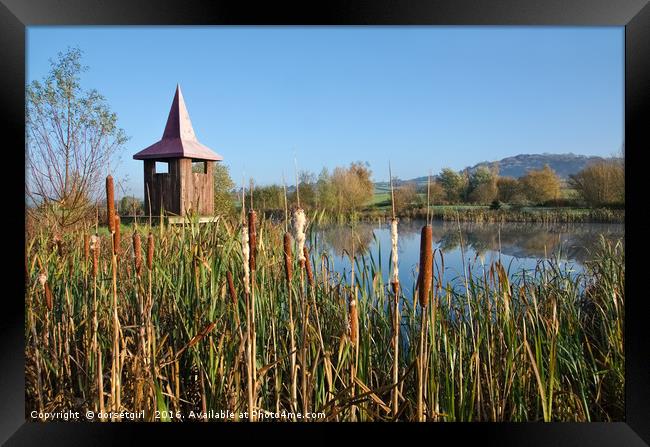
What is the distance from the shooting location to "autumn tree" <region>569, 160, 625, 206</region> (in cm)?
229

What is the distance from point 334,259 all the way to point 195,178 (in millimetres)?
948

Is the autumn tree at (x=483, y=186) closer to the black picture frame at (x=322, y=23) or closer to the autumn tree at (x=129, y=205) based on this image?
the black picture frame at (x=322, y=23)

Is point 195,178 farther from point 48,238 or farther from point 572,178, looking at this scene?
point 572,178

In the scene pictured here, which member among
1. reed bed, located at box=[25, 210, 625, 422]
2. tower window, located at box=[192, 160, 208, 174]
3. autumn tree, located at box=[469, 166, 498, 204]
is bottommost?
reed bed, located at box=[25, 210, 625, 422]


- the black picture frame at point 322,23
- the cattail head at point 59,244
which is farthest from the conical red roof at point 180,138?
the cattail head at point 59,244

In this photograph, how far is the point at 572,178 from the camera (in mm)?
2480

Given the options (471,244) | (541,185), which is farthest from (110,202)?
(541,185)

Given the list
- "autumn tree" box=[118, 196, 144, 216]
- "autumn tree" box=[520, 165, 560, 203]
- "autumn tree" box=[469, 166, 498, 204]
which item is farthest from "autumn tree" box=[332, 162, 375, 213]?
"autumn tree" box=[118, 196, 144, 216]

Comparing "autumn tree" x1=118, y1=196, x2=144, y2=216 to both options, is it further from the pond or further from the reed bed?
the pond

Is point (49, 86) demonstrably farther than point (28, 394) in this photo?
Yes

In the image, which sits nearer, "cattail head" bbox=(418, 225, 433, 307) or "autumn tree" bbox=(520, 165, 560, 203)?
"cattail head" bbox=(418, 225, 433, 307)

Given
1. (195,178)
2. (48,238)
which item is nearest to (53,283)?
(48,238)

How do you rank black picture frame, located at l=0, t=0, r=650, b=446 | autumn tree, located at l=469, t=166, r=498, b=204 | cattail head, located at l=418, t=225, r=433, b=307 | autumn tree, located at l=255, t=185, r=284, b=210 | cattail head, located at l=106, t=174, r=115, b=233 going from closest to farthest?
cattail head, located at l=418, t=225, r=433, b=307 < cattail head, located at l=106, t=174, r=115, b=233 < black picture frame, located at l=0, t=0, r=650, b=446 < autumn tree, located at l=255, t=185, r=284, b=210 < autumn tree, located at l=469, t=166, r=498, b=204

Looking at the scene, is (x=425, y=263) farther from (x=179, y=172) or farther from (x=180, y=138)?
(x=179, y=172)
